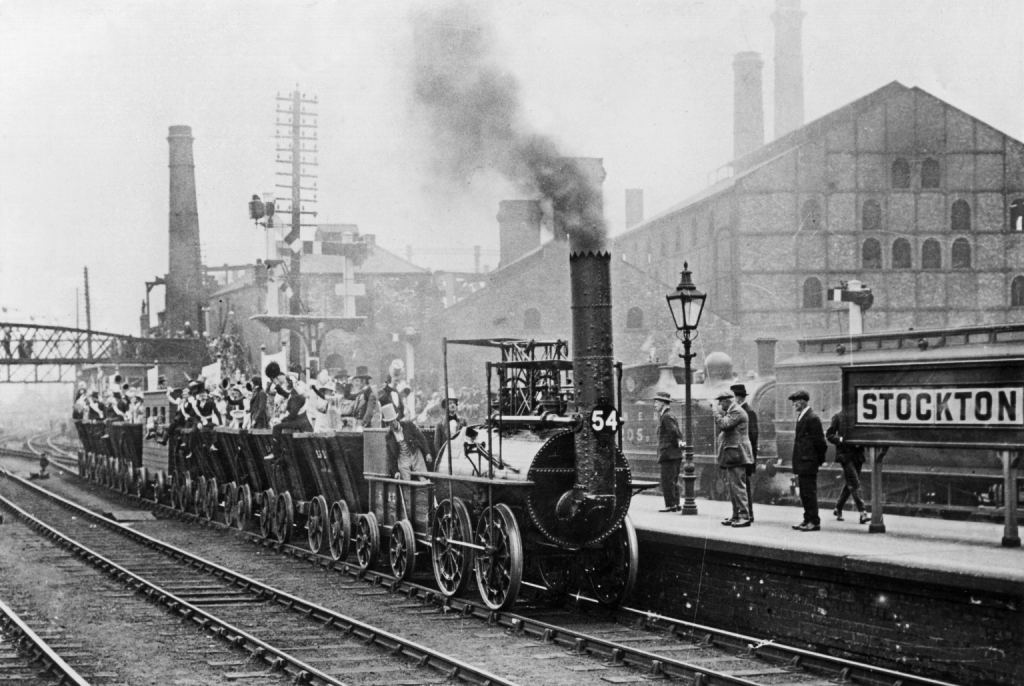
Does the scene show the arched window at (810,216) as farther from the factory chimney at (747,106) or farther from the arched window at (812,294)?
the factory chimney at (747,106)

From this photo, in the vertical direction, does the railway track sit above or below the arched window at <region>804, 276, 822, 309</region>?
→ below

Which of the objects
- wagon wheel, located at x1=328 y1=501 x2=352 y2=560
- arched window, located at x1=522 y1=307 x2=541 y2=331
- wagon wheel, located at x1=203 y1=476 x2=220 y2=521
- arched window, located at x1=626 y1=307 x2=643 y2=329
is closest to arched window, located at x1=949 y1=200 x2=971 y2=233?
arched window, located at x1=626 y1=307 x2=643 y2=329

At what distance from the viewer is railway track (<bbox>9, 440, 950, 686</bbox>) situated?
25.6 feet

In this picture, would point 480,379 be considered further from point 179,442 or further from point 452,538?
point 452,538

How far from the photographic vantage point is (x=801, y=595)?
8.80m

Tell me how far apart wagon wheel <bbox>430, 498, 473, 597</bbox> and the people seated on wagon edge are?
105cm

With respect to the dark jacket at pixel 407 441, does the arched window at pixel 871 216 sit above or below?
above

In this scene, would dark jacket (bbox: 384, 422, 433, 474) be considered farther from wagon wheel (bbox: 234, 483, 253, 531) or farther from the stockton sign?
wagon wheel (bbox: 234, 483, 253, 531)

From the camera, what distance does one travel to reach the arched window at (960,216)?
37.9 m

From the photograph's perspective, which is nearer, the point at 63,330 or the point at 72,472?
the point at 72,472

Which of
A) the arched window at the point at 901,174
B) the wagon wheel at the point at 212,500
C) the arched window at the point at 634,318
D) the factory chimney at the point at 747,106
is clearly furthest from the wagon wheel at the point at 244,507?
the factory chimney at the point at 747,106

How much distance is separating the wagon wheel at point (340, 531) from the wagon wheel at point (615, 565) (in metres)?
3.73

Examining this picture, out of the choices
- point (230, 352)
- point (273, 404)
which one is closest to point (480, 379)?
point (230, 352)

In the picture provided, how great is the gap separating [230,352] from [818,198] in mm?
20008
